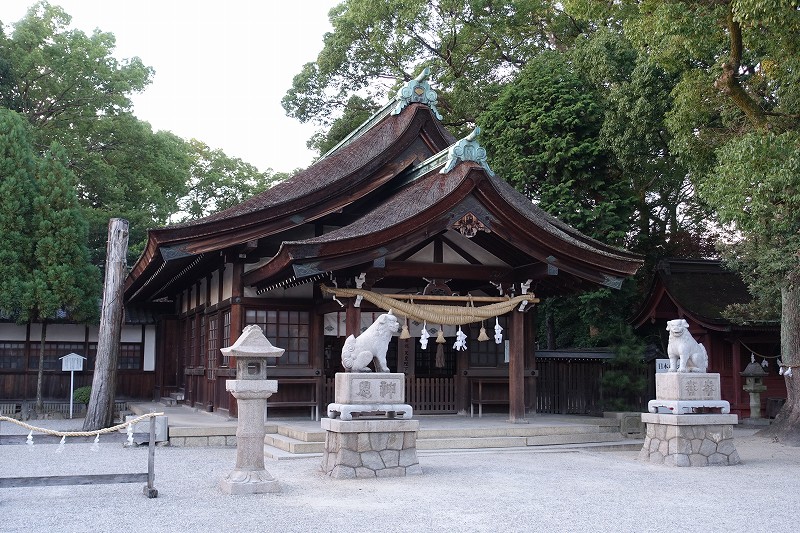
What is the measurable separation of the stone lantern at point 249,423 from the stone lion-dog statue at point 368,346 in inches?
51.3

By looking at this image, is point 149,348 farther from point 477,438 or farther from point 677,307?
point 677,307

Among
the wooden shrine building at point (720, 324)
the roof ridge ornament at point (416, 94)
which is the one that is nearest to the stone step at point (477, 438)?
the wooden shrine building at point (720, 324)

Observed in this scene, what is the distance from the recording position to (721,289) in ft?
64.5

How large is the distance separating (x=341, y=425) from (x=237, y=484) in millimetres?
1489

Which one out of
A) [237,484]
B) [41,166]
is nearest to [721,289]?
[237,484]

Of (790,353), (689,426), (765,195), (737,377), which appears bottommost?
(689,426)

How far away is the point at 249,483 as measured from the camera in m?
8.16

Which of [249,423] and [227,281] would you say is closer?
[249,423]

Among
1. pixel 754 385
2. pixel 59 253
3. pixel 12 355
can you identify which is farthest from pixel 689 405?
pixel 12 355

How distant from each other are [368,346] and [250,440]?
6.65 ft

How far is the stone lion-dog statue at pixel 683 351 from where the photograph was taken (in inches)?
438

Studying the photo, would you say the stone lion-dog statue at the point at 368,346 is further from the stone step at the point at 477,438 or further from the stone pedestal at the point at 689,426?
the stone pedestal at the point at 689,426

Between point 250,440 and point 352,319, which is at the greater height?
point 352,319

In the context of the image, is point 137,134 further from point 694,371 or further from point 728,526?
point 728,526
